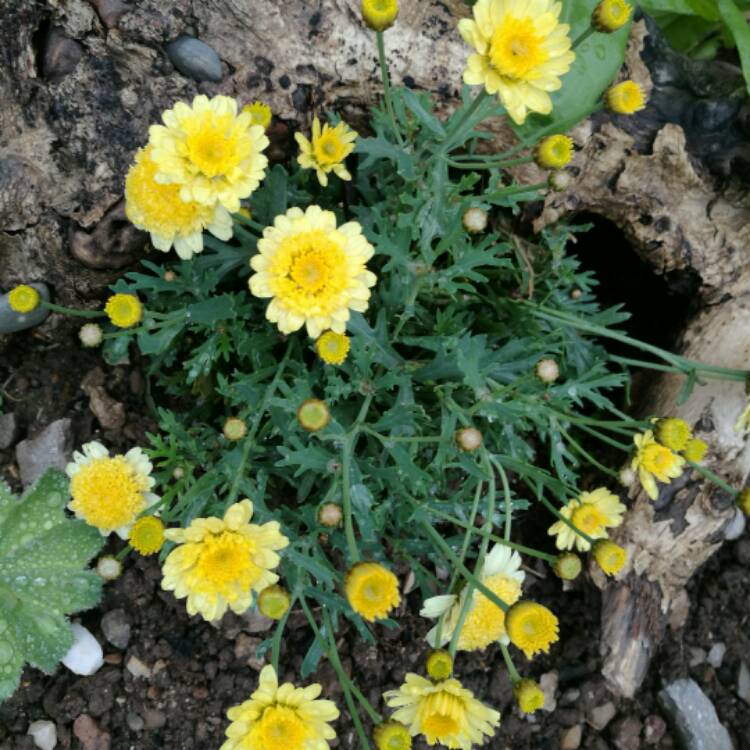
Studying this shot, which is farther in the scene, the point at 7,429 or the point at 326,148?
the point at 7,429

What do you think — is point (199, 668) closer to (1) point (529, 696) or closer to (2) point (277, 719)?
(2) point (277, 719)

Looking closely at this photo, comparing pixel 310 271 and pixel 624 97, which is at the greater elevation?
pixel 624 97

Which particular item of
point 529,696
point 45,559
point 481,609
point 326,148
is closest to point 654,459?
point 481,609

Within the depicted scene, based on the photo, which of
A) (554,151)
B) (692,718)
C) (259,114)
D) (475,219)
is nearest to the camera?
(554,151)

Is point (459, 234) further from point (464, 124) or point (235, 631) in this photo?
point (235, 631)

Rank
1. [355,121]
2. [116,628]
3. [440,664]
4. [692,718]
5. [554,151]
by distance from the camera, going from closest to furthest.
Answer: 1. [440,664]
2. [554,151]
3. [355,121]
4. [116,628]
5. [692,718]

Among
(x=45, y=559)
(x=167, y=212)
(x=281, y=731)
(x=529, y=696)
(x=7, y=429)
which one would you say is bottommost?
(x=45, y=559)
